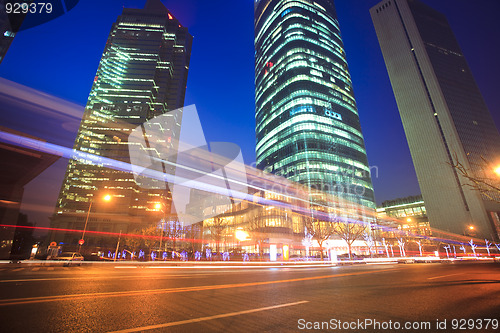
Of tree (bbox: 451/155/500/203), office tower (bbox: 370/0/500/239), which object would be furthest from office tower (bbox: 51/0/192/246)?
office tower (bbox: 370/0/500/239)

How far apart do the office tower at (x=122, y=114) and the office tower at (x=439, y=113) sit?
127866 mm

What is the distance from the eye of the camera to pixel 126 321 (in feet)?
11.7

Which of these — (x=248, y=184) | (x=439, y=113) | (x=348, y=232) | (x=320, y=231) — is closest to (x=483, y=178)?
(x=248, y=184)

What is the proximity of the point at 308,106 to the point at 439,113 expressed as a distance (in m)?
73.1

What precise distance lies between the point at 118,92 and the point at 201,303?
139571mm

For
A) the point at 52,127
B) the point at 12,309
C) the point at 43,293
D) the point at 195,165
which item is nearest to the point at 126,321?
the point at 12,309

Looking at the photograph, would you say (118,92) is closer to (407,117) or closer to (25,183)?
(25,183)

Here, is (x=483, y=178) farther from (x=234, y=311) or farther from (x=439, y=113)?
(x=439, y=113)

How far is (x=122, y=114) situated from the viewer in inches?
4409

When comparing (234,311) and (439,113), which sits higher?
(439,113)

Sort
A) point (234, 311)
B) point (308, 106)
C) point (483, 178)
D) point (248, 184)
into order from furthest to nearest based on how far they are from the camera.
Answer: point (308, 106) → point (248, 184) → point (483, 178) → point (234, 311)

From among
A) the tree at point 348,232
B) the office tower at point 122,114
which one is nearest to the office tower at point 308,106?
the tree at point 348,232

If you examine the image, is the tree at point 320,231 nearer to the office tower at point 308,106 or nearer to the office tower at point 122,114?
the office tower at point 308,106

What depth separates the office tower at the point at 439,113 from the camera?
93375 mm
